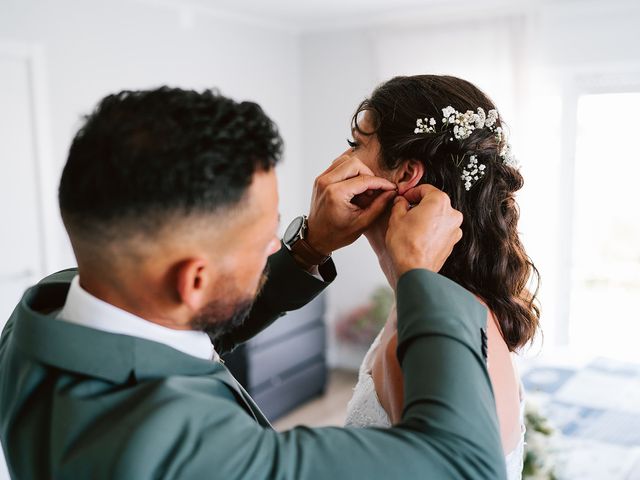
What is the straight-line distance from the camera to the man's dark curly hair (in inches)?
28.9

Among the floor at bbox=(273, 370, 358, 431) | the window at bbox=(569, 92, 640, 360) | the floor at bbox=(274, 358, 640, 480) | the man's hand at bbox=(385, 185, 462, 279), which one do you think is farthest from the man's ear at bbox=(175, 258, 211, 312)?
the window at bbox=(569, 92, 640, 360)

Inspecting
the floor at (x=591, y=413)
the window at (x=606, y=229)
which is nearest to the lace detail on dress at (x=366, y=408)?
the floor at (x=591, y=413)

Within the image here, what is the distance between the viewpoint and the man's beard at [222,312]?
838 millimetres

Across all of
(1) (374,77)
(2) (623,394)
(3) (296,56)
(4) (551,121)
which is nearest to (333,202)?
(2) (623,394)

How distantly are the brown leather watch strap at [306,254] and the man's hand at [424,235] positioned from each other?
349mm

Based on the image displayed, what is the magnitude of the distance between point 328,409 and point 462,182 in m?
3.33

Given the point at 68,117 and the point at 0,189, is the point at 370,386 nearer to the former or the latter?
the point at 0,189

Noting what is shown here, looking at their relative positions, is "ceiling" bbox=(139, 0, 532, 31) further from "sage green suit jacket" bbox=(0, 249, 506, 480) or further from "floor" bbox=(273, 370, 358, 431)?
"sage green suit jacket" bbox=(0, 249, 506, 480)

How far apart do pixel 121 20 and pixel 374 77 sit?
5.95 feet

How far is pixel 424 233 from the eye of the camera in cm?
95

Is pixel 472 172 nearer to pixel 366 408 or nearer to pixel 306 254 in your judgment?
pixel 306 254

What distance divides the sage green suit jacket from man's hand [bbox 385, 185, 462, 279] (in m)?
0.11

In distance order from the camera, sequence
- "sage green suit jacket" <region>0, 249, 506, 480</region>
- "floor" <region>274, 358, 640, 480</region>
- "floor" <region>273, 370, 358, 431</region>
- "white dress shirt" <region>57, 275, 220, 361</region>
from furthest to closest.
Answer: "floor" <region>273, 370, 358, 431</region>
"floor" <region>274, 358, 640, 480</region>
"white dress shirt" <region>57, 275, 220, 361</region>
"sage green suit jacket" <region>0, 249, 506, 480</region>

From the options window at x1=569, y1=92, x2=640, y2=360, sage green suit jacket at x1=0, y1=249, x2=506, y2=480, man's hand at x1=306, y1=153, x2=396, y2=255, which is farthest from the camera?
window at x1=569, y1=92, x2=640, y2=360
